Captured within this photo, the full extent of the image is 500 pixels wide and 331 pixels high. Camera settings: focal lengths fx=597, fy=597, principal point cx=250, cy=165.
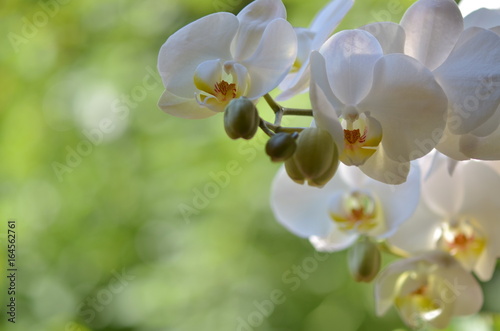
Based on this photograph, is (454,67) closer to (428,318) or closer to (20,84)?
(428,318)

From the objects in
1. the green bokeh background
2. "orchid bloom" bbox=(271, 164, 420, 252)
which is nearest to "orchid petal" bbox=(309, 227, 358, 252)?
"orchid bloom" bbox=(271, 164, 420, 252)

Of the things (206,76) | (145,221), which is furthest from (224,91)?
(145,221)

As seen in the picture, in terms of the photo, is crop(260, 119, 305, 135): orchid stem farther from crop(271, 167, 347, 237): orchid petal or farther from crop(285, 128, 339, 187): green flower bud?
crop(271, 167, 347, 237): orchid petal

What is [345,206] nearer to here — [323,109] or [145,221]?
[323,109]

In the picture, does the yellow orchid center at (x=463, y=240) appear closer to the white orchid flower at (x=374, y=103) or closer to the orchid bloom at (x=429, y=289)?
the orchid bloom at (x=429, y=289)

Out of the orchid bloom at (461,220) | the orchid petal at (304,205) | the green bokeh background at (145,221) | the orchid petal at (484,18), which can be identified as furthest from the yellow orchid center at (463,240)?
the green bokeh background at (145,221)
